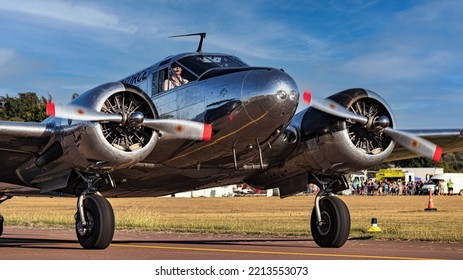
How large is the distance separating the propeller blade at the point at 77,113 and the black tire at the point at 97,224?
1.99 meters

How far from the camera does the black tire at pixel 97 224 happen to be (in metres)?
13.9

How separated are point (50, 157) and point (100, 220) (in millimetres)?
2121

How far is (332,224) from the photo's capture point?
52.7 feet

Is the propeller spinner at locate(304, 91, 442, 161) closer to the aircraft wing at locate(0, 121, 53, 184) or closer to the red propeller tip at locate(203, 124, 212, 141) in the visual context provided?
the red propeller tip at locate(203, 124, 212, 141)

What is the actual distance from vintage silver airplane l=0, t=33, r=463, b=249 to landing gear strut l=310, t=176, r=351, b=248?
0.09ft

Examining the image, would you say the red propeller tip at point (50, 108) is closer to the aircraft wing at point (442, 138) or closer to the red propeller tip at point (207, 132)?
the red propeller tip at point (207, 132)

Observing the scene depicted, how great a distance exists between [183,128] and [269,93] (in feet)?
6.80

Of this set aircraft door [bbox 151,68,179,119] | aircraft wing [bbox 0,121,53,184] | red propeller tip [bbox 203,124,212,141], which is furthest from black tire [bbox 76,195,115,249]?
red propeller tip [bbox 203,124,212,141]

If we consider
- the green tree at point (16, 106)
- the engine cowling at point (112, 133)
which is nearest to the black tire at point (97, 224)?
the engine cowling at point (112, 133)

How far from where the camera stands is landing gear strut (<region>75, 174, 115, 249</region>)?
45.7 feet

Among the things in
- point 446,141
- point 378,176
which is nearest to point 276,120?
point 446,141

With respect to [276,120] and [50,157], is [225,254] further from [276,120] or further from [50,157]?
[50,157]

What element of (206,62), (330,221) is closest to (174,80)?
(206,62)

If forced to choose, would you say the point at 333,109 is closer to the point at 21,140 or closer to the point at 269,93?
the point at 269,93
